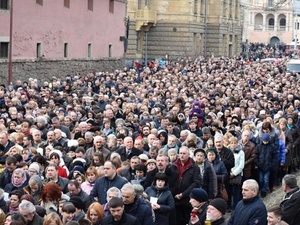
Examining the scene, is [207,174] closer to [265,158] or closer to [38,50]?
[265,158]

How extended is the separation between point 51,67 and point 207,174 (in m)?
25.6

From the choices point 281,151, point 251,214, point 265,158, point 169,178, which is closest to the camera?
point 251,214

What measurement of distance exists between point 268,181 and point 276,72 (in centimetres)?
2640

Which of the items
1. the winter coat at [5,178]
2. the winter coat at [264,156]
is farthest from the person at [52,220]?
the winter coat at [264,156]

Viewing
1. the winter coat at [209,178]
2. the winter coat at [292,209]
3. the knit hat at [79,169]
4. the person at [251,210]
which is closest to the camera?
the person at [251,210]

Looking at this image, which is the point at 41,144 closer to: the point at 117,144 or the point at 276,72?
the point at 117,144

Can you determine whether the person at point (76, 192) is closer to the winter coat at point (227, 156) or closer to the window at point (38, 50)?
the winter coat at point (227, 156)

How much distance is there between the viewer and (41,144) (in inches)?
655

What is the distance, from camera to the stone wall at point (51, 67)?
35.4 m

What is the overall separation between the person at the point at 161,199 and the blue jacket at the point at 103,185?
460 millimetres

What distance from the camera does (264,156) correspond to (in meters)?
18.3

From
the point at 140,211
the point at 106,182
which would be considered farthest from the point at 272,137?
the point at 140,211

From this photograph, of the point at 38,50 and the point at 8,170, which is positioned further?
the point at 38,50

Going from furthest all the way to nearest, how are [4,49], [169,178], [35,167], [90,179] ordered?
[4,49]
[169,178]
[35,167]
[90,179]
